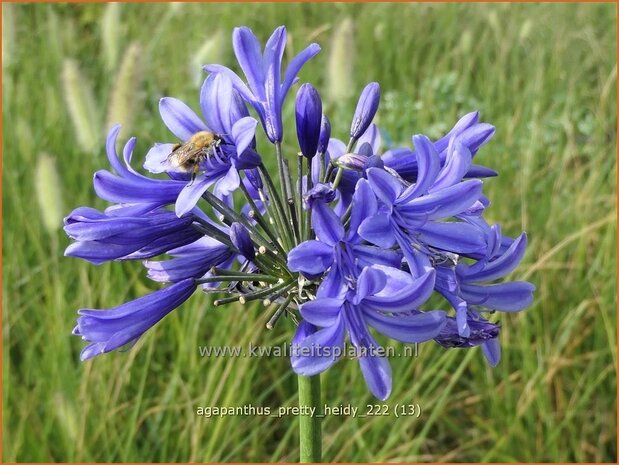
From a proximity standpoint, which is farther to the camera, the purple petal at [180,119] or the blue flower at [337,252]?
the purple petal at [180,119]

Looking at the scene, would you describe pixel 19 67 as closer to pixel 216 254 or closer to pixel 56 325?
pixel 56 325

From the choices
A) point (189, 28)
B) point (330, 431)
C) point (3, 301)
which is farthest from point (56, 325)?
point (189, 28)

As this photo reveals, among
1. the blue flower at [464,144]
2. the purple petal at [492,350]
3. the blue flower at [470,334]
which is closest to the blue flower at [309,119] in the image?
the blue flower at [464,144]

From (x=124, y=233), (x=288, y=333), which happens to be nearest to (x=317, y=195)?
(x=124, y=233)

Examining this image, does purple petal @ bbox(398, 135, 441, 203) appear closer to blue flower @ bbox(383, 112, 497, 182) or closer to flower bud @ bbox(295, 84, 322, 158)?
blue flower @ bbox(383, 112, 497, 182)

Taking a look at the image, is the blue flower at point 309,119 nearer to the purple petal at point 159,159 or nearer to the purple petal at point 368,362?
the purple petal at point 159,159
